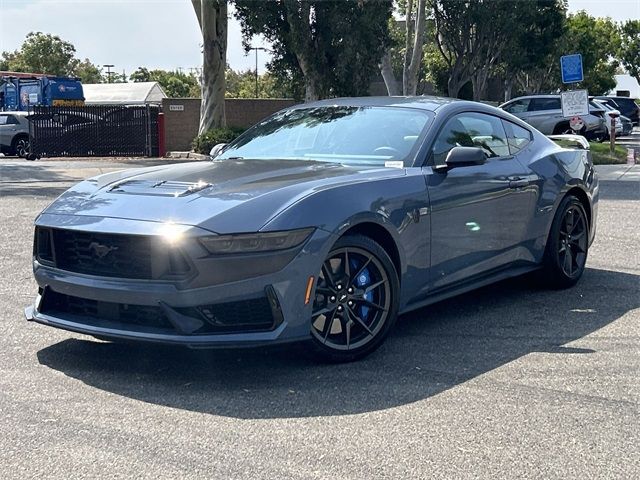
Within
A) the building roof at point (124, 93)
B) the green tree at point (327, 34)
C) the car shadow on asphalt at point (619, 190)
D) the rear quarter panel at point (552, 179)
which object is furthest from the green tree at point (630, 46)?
the rear quarter panel at point (552, 179)

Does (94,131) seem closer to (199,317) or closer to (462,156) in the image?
(462,156)

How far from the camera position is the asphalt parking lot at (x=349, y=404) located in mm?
3627

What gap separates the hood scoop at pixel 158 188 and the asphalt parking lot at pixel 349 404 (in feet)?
3.17

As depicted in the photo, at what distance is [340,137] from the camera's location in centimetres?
597

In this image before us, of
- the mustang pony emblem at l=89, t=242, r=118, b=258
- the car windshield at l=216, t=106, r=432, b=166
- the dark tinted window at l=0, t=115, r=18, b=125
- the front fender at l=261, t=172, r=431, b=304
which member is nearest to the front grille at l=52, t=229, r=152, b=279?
the mustang pony emblem at l=89, t=242, r=118, b=258

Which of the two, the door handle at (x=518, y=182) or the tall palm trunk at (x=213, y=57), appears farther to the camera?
the tall palm trunk at (x=213, y=57)

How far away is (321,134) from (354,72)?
64.6 feet

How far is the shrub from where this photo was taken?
25156 mm

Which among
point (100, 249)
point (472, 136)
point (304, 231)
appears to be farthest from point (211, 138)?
point (304, 231)

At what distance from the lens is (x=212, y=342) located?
4.44m

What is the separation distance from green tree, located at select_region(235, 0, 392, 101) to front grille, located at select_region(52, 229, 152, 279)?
20362mm

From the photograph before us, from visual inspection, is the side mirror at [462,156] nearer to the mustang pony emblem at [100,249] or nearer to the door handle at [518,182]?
the door handle at [518,182]

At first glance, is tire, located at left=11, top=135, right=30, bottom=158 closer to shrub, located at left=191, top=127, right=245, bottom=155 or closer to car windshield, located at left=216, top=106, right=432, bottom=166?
shrub, located at left=191, top=127, right=245, bottom=155

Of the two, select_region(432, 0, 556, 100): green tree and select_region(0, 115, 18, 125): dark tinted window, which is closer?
select_region(0, 115, 18, 125): dark tinted window
